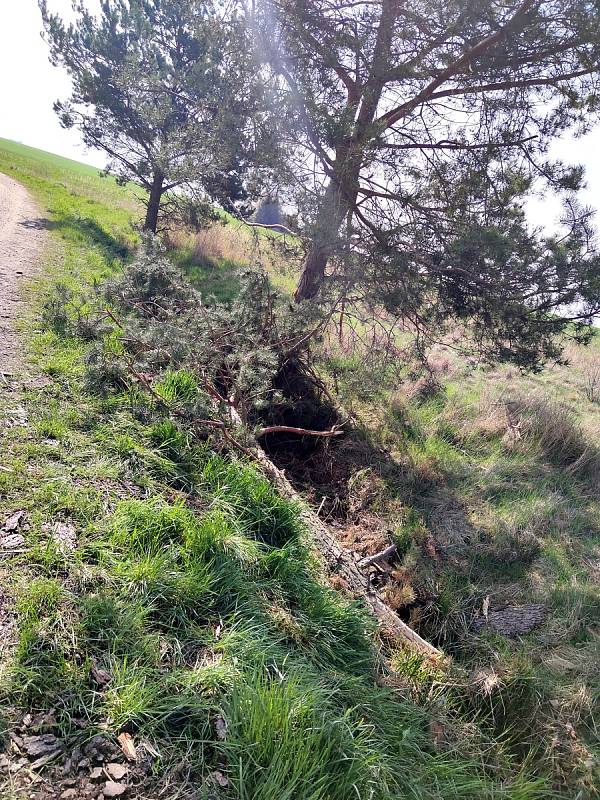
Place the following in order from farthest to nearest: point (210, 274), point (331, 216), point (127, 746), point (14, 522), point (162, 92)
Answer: point (210, 274), point (162, 92), point (331, 216), point (14, 522), point (127, 746)

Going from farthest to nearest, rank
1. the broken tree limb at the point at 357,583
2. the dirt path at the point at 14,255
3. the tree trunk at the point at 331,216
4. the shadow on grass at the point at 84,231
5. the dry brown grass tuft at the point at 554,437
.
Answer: the shadow on grass at the point at 84,231, the dry brown grass tuft at the point at 554,437, the tree trunk at the point at 331,216, the dirt path at the point at 14,255, the broken tree limb at the point at 357,583

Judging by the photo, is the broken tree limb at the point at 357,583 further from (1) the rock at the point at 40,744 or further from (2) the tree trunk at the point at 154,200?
(2) the tree trunk at the point at 154,200

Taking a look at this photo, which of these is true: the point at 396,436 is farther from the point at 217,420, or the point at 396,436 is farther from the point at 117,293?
the point at 117,293

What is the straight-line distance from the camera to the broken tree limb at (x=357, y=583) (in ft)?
10.8

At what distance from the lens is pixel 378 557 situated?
4.26 meters

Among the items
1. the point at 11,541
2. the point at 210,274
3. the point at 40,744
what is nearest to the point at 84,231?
the point at 210,274

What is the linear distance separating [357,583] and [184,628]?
5.21 ft

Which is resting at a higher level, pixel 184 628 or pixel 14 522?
pixel 14 522

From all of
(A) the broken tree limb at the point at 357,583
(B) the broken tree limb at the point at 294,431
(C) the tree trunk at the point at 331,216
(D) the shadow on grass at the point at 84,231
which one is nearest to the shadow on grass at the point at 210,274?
(D) the shadow on grass at the point at 84,231

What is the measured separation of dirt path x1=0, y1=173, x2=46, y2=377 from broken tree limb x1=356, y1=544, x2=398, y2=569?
3.42 metres

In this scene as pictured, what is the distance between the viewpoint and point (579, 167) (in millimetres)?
5340

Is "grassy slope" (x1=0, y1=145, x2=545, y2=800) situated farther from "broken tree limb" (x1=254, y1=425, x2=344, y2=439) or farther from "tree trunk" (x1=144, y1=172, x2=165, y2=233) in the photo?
"tree trunk" (x1=144, y1=172, x2=165, y2=233)

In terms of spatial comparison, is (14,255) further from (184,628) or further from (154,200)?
(184,628)

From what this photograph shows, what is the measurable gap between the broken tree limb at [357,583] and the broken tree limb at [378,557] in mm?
265
